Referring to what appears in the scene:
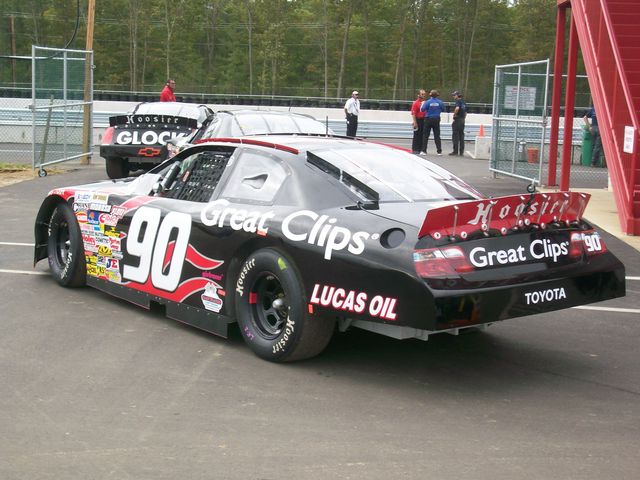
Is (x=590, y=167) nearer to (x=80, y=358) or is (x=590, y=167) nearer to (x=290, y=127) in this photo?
(x=290, y=127)

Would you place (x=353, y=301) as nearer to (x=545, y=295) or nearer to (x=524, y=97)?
(x=545, y=295)

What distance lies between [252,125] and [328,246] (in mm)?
8348

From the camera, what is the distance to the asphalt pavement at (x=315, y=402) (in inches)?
167

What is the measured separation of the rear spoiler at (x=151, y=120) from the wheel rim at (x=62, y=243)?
335 inches

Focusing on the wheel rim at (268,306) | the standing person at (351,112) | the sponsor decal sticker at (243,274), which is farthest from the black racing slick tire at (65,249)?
the standing person at (351,112)

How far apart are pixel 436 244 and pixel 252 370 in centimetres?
145

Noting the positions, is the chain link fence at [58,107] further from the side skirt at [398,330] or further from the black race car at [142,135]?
the side skirt at [398,330]

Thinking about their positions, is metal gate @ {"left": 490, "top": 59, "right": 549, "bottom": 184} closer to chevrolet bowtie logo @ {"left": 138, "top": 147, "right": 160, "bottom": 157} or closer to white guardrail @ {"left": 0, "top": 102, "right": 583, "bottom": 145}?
white guardrail @ {"left": 0, "top": 102, "right": 583, "bottom": 145}

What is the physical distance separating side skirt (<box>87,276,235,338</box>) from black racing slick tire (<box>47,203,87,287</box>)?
259 millimetres

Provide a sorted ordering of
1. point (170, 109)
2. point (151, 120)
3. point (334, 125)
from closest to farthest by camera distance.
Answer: point (151, 120) < point (170, 109) < point (334, 125)

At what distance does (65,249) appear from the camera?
26.6 feet

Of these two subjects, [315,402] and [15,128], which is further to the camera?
[15,128]

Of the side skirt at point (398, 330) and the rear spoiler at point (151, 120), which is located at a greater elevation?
the rear spoiler at point (151, 120)

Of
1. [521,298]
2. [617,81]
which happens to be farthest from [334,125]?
[521,298]
